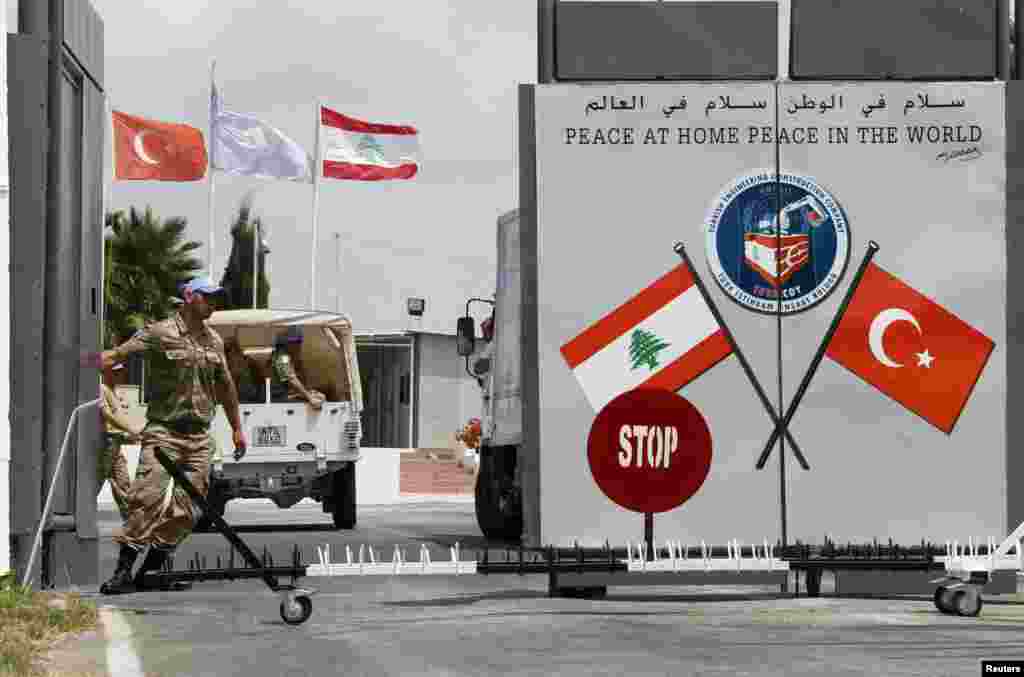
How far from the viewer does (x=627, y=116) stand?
1266cm

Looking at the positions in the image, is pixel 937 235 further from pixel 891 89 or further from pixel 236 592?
pixel 236 592

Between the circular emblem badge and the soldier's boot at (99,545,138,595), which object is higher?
the circular emblem badge

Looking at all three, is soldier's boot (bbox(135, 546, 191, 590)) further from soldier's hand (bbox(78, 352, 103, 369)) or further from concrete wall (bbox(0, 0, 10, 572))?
soldier's hand (bbox(78, 352, 103, 369))

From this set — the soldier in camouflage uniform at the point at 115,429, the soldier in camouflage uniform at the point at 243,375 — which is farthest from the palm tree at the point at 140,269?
the soldier in camouflage uniform at the point at 115,429

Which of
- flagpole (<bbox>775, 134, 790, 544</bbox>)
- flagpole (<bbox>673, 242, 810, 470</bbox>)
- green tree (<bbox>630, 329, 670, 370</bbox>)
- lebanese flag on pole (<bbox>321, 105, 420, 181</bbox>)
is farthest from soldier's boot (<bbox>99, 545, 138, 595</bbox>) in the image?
lebanese flag on pole (<bbox>321, 105, 420, 181</bbox>)

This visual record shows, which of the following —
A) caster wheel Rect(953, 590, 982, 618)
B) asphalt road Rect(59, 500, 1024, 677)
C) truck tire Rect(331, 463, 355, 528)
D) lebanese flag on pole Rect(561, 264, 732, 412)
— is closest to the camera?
asphalt road Rect(59, 500, 1024, 677)

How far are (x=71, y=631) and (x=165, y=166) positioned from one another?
29666 millimetres

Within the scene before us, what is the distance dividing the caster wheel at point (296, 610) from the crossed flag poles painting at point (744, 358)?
2.36m

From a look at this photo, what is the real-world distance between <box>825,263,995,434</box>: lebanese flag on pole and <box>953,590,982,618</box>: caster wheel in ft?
4.46

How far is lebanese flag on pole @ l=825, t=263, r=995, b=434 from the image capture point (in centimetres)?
1265

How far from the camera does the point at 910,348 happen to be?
12.7m

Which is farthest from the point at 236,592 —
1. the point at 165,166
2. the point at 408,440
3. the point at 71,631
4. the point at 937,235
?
the point at 408,440

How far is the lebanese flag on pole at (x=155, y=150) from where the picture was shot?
39125mm

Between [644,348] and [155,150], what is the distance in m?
28.5
